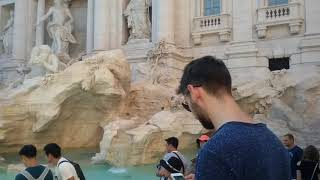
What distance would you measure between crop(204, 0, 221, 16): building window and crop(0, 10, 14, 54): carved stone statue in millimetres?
10735

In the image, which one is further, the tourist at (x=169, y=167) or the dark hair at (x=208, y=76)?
the tourist at (x=169, y=167)

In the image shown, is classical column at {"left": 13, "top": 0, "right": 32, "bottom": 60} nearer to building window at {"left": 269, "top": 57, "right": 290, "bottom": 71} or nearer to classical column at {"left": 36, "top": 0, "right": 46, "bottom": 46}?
classical column at {"left": 36, "top": 0, "right": 46, "bottom": 46}

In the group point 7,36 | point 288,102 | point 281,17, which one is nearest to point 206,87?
point 288,102

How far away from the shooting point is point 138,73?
16.6 meters

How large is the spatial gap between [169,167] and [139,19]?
15.0 m

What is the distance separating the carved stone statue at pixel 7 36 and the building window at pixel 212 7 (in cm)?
1073

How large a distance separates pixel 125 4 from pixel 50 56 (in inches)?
241

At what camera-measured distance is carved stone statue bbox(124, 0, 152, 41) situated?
61.0ft

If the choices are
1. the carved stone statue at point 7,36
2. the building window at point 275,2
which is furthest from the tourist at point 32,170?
the carved stone statue at point 7,36

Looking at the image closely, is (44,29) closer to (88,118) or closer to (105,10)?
(105,10)

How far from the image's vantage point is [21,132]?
1224 cm

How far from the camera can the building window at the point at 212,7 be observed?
17.8 meters

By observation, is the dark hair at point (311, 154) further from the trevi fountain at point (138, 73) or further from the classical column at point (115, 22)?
the classical column at point (115, 22)

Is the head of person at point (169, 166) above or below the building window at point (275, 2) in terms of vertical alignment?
below
